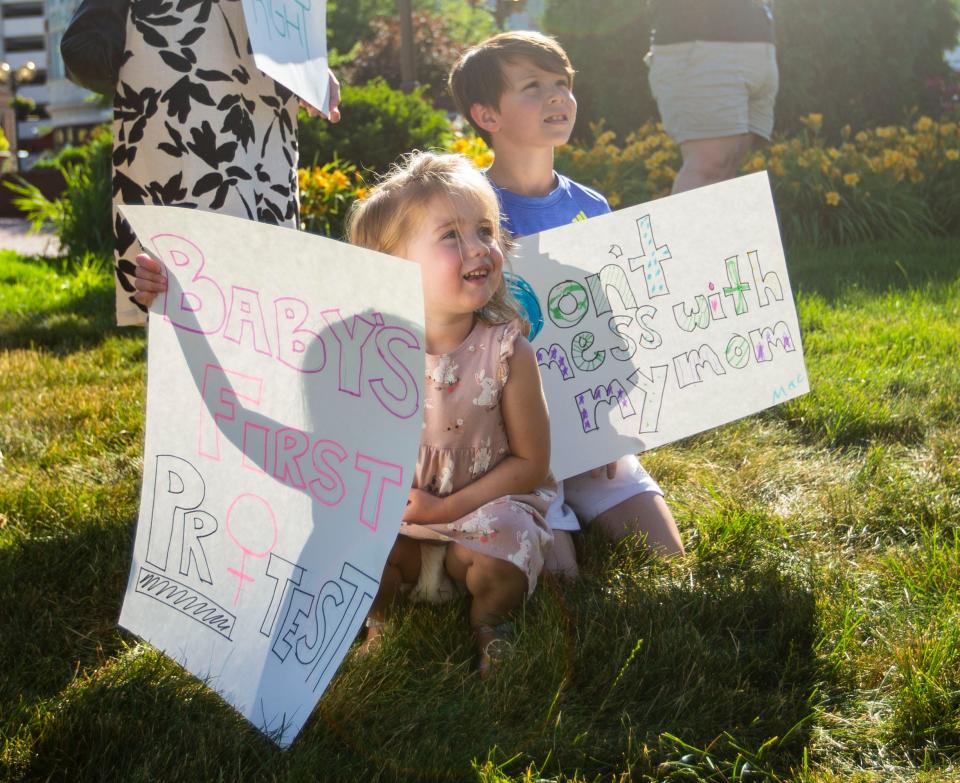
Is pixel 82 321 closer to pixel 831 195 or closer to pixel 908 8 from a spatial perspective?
pixel 831 195

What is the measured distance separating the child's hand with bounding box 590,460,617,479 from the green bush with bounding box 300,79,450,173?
494 cm

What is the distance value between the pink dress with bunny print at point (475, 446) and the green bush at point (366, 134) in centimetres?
535

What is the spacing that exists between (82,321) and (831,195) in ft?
14.4

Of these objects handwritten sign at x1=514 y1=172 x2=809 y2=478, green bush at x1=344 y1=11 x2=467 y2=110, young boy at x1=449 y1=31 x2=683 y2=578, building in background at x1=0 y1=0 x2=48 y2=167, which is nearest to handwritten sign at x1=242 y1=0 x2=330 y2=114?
young boy at x1=449 y1=31 x2=683 y2=578

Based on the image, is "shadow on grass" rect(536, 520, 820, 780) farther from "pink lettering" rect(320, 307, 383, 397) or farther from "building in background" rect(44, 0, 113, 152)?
"building in background" rect(44, 0, 113, 152)

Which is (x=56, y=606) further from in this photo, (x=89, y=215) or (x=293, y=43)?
(x=89, y=215)

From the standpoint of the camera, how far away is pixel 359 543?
162cm

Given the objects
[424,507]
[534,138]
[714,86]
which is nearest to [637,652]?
[424,507]

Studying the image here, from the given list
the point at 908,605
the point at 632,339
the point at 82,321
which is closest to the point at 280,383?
the point at 632,339

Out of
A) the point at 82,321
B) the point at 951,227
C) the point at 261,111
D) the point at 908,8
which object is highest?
the point at 908,8

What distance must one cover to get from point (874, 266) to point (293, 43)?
153 inches

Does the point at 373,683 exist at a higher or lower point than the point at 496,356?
lower

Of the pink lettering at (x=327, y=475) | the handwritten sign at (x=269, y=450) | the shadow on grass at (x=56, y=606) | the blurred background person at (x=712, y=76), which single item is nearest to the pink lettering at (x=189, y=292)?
the handwritten sign at (x=269, y=450)

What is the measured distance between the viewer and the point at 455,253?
Result: 1.96 m
